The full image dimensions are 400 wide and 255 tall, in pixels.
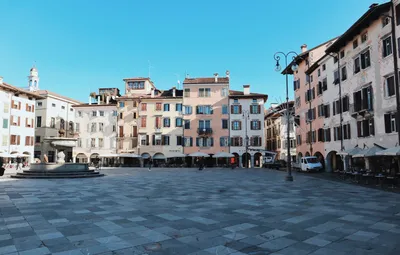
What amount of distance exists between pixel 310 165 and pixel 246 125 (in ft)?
60.6

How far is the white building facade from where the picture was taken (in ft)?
158

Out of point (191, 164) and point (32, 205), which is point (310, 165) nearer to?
point (191, 164)

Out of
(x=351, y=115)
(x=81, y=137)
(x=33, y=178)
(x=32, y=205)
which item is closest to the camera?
(x=32, y=205)

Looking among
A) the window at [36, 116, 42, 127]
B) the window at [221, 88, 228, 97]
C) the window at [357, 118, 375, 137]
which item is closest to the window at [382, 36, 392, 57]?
the window at [357, 118, 375, 137]

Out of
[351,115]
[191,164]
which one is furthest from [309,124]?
[191,164]

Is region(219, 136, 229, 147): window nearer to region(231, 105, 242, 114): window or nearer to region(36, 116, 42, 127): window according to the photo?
region(231, 105, 242, 114): window

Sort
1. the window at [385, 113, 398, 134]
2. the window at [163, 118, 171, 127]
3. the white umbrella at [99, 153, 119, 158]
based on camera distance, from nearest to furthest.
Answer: the window at [385, 113, 398, 134]
the white umbrella at [99, 153, 119, 158]
the window at [163, 118, 171, 127]

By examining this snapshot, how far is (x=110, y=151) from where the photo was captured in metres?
52.4

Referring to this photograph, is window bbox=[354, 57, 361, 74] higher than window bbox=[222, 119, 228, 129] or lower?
higher

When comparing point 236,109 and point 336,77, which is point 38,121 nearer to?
point 236,109

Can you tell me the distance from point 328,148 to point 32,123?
48.2m

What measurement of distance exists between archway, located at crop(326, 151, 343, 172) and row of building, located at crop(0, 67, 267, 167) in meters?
15.4

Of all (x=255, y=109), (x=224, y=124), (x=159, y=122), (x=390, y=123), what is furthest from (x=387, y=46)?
(x=159, y=122)

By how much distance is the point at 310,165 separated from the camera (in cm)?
3128
